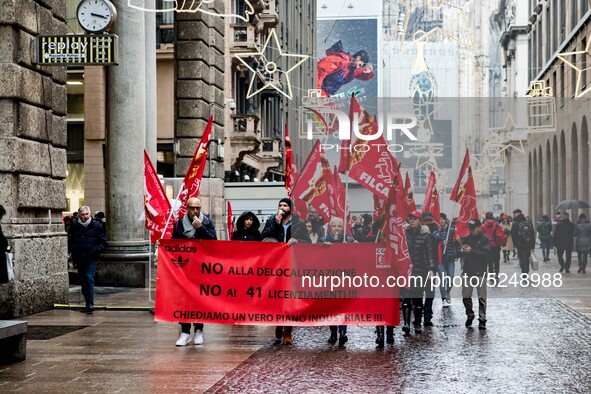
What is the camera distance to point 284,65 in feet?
175

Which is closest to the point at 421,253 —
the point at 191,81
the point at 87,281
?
the point at 87,281

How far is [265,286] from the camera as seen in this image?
1166 centimetres

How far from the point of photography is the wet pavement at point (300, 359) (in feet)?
28.8

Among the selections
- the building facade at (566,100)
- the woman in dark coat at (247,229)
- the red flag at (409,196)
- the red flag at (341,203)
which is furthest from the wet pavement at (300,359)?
the building facade at (566,100)

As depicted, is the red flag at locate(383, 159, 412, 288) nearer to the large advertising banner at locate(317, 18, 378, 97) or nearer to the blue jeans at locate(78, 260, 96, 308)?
the blue jeans at locate(78, 260, 96, 308)

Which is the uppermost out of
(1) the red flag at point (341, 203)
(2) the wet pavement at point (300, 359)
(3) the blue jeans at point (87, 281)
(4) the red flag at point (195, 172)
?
(4) the red flag at point (195, 172)

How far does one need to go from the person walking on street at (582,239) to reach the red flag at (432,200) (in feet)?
31.7

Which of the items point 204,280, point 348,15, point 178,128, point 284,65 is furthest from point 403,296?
point 284,65

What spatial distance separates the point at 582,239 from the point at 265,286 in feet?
55.8

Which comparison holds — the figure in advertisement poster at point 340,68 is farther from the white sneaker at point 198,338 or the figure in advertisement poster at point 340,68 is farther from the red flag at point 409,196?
the white sneaker at point 198,338

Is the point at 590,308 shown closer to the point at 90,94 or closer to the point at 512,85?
the point at 90,94

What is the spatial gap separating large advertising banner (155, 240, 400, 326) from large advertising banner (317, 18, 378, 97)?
8.40 m

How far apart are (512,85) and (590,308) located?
42.0 m

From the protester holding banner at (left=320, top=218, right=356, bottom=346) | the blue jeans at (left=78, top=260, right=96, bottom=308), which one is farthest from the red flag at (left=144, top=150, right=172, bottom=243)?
the protester holding banner at (left=320, top=218, right=356, bottom=346)
